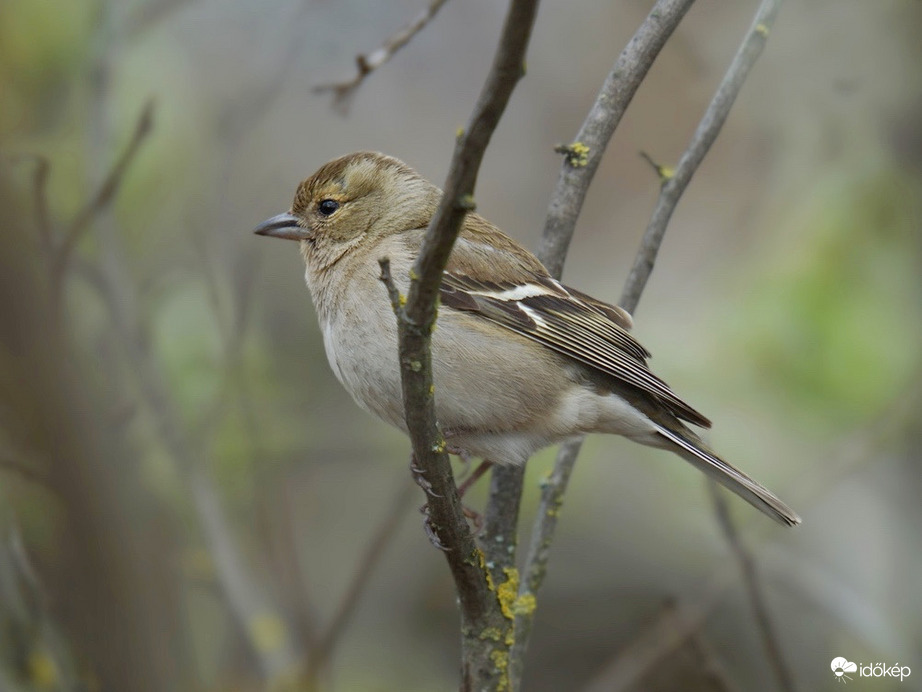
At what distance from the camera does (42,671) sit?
10.5 ft

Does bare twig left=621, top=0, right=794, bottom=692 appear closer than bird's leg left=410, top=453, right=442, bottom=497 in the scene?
No

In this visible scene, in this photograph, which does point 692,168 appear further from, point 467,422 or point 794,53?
point 794,53

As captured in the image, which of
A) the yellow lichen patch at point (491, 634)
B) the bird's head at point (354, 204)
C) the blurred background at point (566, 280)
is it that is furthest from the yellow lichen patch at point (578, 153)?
the yellow lichen patch at point (491, 634)

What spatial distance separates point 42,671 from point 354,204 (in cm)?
198

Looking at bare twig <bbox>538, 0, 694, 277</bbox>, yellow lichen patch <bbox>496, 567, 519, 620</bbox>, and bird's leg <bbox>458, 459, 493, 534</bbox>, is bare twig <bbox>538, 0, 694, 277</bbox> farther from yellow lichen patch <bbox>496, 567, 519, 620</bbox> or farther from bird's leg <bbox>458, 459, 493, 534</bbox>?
yellow lichen patch <bbox>496, 567, 519, 620</bbox>

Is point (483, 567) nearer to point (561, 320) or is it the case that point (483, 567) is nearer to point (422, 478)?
point (422, 478)

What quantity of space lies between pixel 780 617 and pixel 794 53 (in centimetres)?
336

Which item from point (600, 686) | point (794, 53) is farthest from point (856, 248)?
point (600, 686)

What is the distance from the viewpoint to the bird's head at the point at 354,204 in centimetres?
396

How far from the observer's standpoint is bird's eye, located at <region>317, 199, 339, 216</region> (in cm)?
404

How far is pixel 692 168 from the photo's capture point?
354cm

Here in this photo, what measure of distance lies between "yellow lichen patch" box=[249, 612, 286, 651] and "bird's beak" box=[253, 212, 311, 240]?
1631mm

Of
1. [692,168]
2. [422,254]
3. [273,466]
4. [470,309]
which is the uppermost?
[692,168]

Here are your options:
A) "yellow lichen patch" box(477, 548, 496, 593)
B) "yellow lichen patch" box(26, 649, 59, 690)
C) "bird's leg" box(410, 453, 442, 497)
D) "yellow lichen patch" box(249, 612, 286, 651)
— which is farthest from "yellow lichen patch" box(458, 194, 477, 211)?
"yellow lichen patch" box(249, 612, 286, 651)
